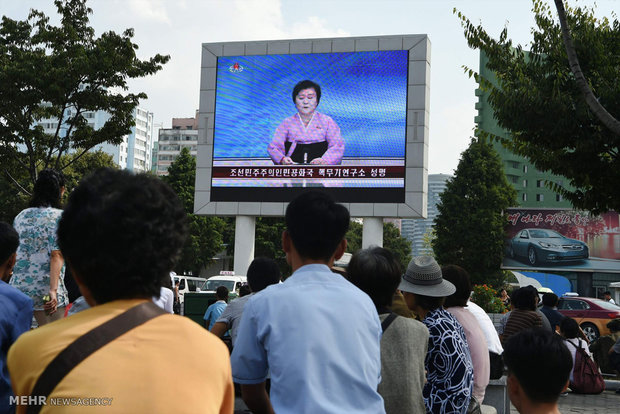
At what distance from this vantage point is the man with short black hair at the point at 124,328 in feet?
4.59

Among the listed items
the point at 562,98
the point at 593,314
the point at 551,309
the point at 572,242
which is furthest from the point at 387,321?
the point at 572,242

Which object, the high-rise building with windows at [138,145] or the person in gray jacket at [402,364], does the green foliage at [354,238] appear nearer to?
the person in gray jacket at [402,364]

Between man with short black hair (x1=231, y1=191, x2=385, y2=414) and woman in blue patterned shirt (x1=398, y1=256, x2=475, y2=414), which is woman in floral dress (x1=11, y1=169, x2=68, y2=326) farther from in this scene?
Result: man with short black hair (x1=231, y1=191, x2=385, y2=414)

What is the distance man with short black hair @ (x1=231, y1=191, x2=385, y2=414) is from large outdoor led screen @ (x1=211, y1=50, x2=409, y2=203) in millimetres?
21709

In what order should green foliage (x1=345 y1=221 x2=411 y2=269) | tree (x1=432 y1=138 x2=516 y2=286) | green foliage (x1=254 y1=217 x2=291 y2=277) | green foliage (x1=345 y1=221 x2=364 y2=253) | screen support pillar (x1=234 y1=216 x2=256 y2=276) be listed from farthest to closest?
green foliage (x1=345 y1=221 x2=411 y2=269), green foliage (x1=345 y1=221 x2=364 y2=253), green foliage (x1=254 y1=217 x2=291 y2=277), tree (x1=432 y1=138 x2=516 y2=286), screen support pillar (x1=234 y1=216 x2=256 y2=276)

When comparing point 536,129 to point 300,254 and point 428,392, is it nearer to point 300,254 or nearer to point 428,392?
point 428,392

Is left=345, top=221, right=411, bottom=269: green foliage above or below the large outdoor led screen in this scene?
below

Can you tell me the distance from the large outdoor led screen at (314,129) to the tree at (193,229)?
24816mm

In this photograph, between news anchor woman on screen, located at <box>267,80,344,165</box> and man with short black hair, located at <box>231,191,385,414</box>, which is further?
news anchor woman on screen, located at <box>267,80,344,165</box>

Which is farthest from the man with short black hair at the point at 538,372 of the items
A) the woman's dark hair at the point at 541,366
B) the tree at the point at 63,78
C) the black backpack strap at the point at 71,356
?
the tree at the point at 63,78

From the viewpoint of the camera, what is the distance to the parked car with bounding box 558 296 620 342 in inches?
807

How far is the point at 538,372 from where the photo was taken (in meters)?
2.55
